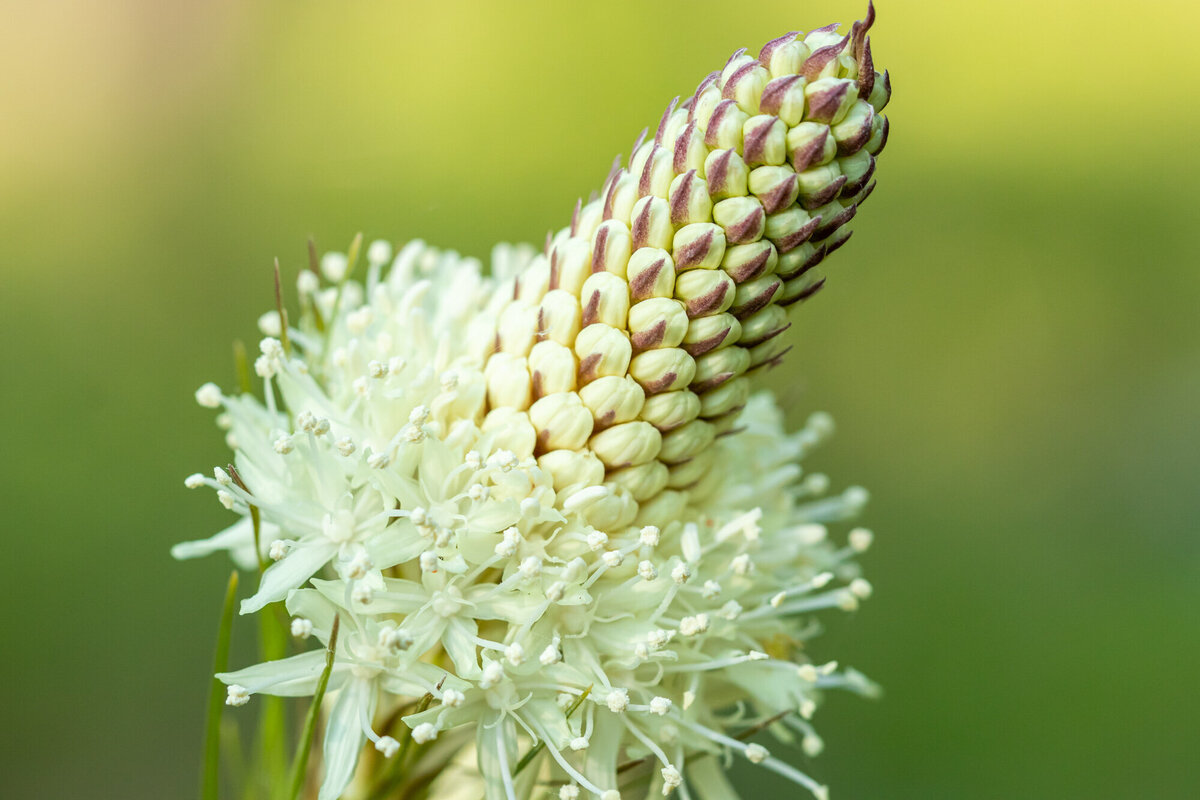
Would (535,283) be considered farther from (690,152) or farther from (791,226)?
(791,226)

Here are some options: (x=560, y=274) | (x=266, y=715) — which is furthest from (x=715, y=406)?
(x=266, y=715)

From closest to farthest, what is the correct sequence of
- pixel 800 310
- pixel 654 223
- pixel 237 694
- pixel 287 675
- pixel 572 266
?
pixel 237 694 < pixel 287 675 < pixel 654 223 < pixel 572 266 < pixel 800 310

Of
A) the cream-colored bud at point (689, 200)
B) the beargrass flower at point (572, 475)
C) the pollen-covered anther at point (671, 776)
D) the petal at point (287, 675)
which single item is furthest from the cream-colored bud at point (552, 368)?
the pollen-covered anther at point (671, 776)

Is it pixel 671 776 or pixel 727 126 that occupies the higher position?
pixel 727 126

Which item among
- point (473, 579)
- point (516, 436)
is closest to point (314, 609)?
point (473, 579)

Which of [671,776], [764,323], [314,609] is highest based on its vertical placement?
[764,323]

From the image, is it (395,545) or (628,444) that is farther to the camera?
(628,444)

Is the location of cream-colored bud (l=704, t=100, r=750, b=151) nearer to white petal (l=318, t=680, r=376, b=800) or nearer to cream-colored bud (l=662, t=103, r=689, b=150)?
cream-colored bud (l=662, t=103, r=689, b=150)

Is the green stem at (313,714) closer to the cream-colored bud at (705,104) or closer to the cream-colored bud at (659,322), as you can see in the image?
the cream-colored bud at (659,322)

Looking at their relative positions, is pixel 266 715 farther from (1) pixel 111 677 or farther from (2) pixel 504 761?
(1) pixel 111 677
